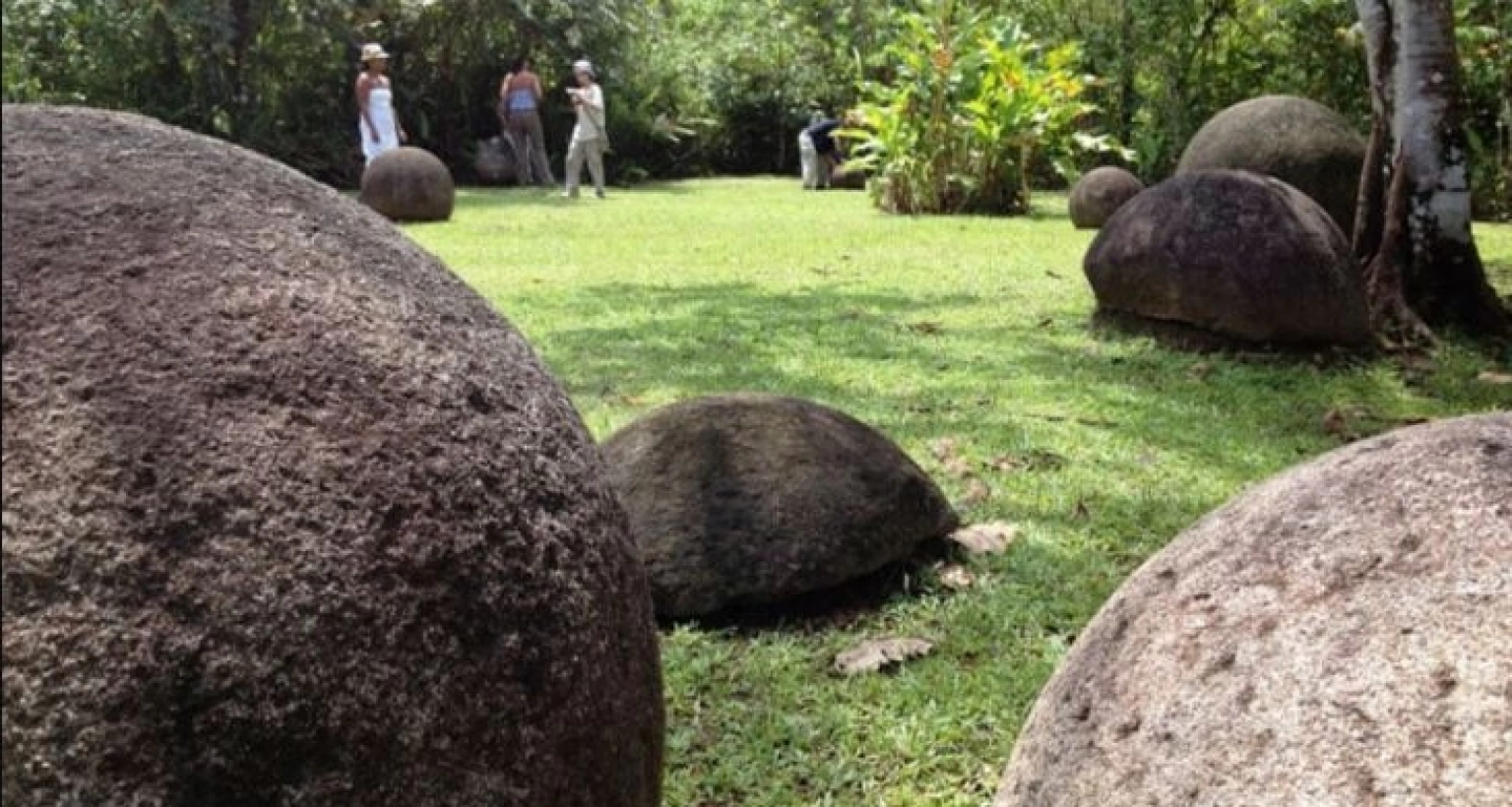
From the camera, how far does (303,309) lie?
157 centimetres

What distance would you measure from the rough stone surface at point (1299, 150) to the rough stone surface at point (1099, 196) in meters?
1.50

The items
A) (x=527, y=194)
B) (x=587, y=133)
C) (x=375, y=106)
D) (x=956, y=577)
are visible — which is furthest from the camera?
(x=527, y=194)

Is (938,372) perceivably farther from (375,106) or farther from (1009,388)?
(375,106)

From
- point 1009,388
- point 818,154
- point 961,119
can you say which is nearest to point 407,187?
point 961,119

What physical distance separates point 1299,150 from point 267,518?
415 inches

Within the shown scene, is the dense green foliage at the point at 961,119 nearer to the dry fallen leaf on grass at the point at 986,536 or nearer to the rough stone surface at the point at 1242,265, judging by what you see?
the rough stone surface at the point at 1242,265

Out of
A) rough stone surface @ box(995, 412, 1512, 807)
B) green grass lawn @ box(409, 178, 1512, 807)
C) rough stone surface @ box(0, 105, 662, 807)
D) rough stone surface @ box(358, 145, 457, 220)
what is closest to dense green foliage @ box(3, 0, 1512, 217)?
rough stone surface @ box(358, 145, 457, 220)

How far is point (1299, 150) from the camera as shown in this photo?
35.3ft

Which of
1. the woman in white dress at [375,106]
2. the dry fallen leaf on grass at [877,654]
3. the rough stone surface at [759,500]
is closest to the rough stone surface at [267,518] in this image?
the dry fallen leaf on grass at [877,654]

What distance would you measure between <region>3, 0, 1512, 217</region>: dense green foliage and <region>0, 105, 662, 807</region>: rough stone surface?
42.2 ft

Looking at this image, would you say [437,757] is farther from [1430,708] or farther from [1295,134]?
[1295,134]

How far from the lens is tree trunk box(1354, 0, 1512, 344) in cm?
691

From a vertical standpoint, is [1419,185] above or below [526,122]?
below

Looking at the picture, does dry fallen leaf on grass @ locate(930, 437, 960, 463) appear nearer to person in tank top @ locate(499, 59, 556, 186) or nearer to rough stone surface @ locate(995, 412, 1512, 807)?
rough stone surface @ locate(995, 412, 1512, 807)
